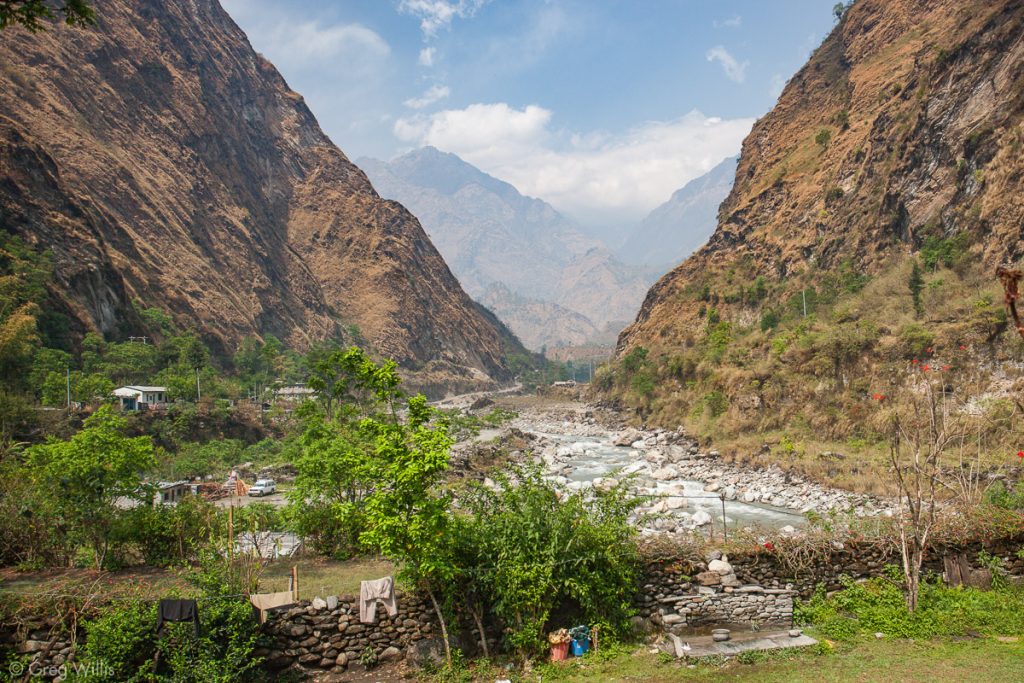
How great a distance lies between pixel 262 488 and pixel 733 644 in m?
24.0

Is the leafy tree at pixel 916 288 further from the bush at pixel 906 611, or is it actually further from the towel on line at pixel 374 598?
the towel on line at pixel 374 598

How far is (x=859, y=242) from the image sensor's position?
47094mm

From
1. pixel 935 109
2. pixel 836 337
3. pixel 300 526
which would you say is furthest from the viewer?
pixel 935 109

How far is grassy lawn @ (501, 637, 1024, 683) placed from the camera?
7.66 metres

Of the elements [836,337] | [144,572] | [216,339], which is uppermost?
[216,339]

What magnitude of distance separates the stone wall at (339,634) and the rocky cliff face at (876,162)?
36.6 meters

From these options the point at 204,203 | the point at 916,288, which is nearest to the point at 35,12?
the point at 916,288

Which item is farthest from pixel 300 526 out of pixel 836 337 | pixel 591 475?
pixel 836 337

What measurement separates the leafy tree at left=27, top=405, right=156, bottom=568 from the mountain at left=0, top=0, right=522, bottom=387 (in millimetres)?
32430

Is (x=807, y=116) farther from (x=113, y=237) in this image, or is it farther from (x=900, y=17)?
(x=113, y=237)

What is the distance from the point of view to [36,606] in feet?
27.4

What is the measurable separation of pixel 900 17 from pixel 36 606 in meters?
83.3

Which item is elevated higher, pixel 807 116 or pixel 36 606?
pixel 807 116

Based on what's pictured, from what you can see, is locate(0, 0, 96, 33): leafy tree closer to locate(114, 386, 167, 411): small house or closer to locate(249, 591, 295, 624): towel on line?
locate(249, 591, 295, 624): towel on line
